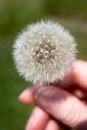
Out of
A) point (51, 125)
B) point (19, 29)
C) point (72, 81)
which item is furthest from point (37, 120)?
point (19, 29)

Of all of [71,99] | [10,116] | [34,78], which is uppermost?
[10,116]

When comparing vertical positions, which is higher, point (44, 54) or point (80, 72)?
point (80, 72)

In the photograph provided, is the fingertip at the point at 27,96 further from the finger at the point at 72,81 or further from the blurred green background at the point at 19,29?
the blurred green background at the point at 19,29

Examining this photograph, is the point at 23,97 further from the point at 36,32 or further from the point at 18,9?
the point at 18,9

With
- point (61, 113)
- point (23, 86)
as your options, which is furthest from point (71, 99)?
point (23, 86)

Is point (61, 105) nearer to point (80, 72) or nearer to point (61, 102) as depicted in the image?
point (61, 102)

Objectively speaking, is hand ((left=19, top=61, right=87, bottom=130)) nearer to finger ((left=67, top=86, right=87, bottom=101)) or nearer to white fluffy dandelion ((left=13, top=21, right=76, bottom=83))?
finger ((left=67, top=86, right=87, bottom=101))
